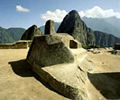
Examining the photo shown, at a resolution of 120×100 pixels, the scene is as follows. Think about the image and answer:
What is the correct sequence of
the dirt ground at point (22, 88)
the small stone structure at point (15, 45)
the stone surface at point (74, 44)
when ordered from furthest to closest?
the stone surface at point (74, 44), the small stone structure at point (15, 45), the dirt ground at point (22, 88)

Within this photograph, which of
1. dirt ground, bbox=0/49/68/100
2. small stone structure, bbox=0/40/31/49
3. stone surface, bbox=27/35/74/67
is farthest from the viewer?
small stone structure, bbox=0/40/31/49

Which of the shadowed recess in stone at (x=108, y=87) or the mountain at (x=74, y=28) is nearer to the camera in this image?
the shadowed recess in stone at (x=108, y=87)

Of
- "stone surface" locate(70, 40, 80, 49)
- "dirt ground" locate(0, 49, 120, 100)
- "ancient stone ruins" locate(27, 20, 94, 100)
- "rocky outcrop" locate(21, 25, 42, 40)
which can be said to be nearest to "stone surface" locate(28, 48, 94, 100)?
"ancient stone ruins" locate(27, 20, 94, 100)

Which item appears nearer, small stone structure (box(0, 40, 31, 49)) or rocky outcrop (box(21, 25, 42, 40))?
small stone structure (box(0, 40, 31, 49))

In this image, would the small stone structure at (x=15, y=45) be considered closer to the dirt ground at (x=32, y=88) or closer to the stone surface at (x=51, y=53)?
the dirt ground at (x=32, y=88)

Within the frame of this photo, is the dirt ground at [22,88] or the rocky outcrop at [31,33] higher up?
the rocky outcrop at [31,33]

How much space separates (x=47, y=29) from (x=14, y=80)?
1371 centimetres

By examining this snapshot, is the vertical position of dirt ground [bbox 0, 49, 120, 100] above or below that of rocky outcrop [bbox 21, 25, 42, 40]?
below

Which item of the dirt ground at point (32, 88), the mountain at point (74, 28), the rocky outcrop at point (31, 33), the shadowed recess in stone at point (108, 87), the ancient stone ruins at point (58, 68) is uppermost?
the mountain at point (74, 28)

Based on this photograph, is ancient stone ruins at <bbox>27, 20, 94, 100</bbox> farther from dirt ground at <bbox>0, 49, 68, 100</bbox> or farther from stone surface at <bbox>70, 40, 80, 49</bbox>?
stone surface at <bbox>70, 40, 80, 49</bbox>

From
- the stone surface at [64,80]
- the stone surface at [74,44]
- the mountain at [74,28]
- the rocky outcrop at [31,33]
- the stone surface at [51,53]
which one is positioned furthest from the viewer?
the mountain at [74,28]

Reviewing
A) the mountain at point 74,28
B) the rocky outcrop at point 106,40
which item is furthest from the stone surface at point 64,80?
the rocky outcrop at point 106,40

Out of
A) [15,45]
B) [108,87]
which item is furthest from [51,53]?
[15,45]

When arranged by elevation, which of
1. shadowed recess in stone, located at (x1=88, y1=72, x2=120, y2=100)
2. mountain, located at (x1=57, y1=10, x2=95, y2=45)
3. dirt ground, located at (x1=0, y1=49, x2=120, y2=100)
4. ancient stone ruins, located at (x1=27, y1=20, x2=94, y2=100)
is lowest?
shadowed recess in stone, located at (x1=88, y1=72, x2=120, y2=100)
